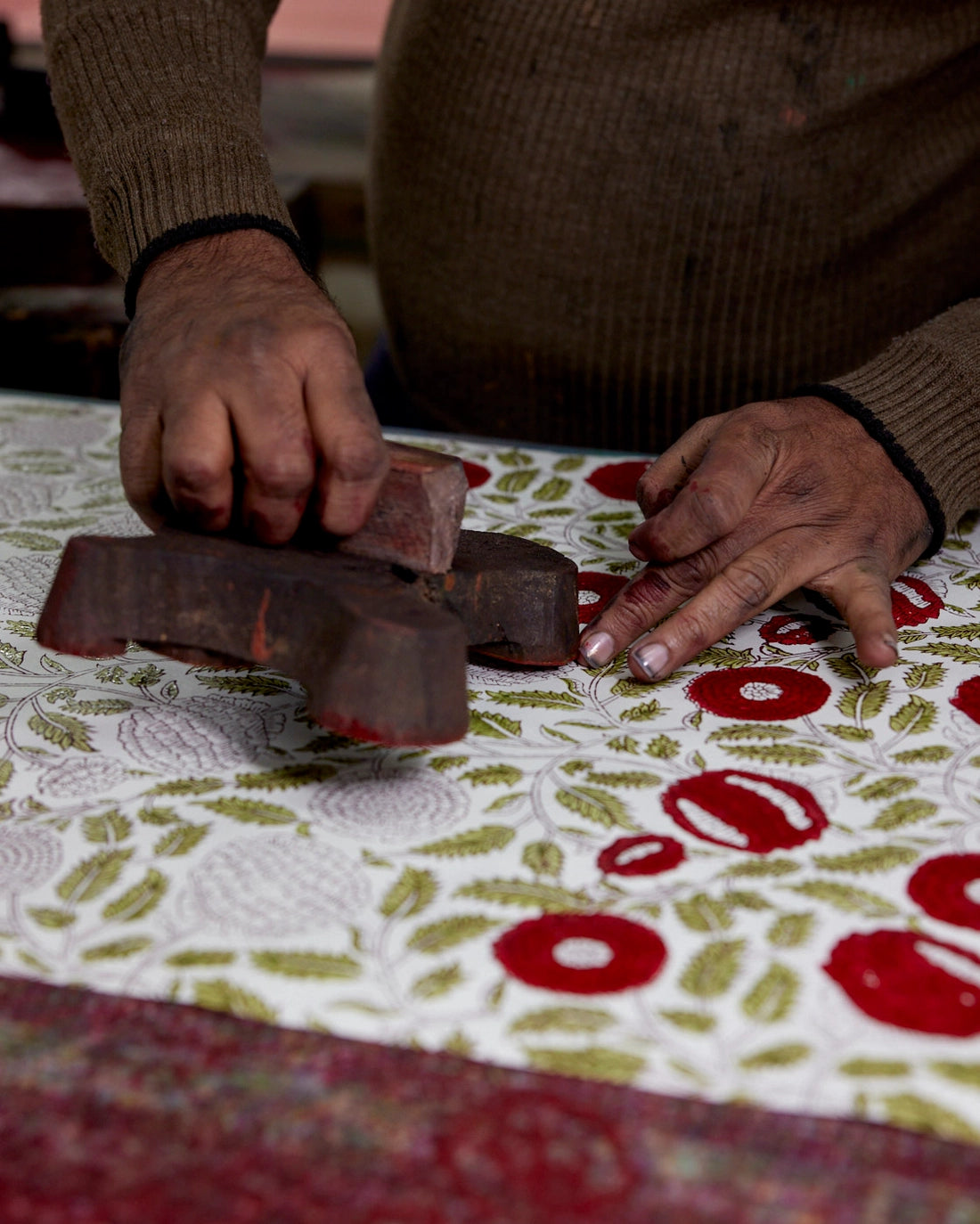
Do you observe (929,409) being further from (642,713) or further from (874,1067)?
(874,1067)

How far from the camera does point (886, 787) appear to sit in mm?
770

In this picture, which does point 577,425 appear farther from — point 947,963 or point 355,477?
point 947,963

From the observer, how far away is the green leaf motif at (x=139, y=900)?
0.64 meters

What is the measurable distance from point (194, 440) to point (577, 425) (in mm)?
879

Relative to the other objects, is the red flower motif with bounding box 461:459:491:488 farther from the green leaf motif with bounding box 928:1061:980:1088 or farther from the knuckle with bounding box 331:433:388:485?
the green leaf motif with bounding box 928:1061:980:1088

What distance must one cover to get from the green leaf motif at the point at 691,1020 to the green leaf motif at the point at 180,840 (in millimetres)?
287

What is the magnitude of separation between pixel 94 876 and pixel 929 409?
2.62 feet

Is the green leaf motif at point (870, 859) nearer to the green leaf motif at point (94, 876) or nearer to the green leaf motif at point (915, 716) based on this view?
the green leaf motif at point (915, 716)

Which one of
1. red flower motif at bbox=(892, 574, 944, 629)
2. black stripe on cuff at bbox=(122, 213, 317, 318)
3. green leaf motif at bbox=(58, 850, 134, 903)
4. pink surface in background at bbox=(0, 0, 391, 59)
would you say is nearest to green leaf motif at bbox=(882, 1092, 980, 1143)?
green leaf motif at bbox=(58, 850, 134, 903)

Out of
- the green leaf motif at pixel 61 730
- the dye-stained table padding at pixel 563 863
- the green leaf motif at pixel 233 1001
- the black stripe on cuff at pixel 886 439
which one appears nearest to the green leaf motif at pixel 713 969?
the dye-stained table padding at pixel 563 863

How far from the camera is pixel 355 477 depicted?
77 cm

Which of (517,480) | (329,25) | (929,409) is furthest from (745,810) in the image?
(329,25)

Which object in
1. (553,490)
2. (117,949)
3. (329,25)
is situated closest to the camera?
(117,949)

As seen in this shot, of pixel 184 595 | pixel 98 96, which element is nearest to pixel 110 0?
pixel 98 96
